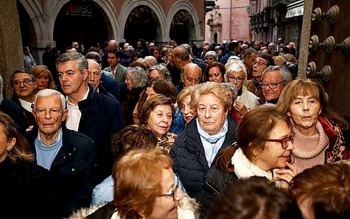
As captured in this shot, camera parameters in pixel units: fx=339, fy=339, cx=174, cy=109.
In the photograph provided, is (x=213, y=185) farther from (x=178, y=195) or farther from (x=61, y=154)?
(x=61, y=154)

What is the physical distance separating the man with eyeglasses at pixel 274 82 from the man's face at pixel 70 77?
1.89 metres

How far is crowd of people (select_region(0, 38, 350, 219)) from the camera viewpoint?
123 cm

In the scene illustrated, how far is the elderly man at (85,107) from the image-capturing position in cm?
304

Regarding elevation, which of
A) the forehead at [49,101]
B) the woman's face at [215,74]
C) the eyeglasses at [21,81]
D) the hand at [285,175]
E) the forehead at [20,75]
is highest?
the forehead at [20,75]

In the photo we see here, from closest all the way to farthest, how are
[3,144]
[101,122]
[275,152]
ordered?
[275,152] < [3,144] < [101,122]

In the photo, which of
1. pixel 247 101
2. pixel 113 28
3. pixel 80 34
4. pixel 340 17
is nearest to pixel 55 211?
pixel 247 101

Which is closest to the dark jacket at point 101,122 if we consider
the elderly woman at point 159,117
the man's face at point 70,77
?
the man's face at point 70,77

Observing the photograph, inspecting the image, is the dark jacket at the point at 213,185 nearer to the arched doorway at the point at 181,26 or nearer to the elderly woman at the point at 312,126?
the elderly woman at the point at 312,126

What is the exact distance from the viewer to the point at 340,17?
292 cm

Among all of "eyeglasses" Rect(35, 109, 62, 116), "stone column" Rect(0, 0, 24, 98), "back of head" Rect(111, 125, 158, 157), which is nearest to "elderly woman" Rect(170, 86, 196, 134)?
"back of head" Rect(111, 125, 158, 157)

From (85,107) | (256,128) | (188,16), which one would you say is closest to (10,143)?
(85,107)

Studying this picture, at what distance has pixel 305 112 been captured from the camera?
7.77 ft

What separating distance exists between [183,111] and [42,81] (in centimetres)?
201

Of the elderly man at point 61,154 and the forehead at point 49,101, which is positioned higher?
the forehead at point 49,101
